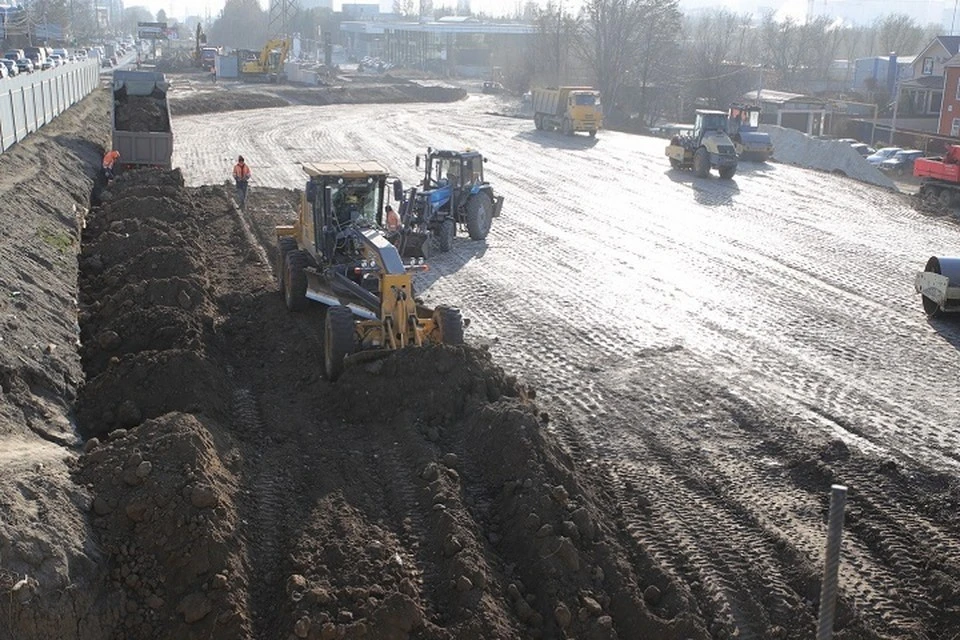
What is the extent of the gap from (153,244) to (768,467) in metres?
11.6

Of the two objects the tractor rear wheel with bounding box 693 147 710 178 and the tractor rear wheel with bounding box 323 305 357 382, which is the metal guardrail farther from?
the tractor rear wheel with bounding box 693 147 710 178

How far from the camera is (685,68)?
7362cm

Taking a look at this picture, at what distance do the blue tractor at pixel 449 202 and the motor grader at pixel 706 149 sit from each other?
12676 millimetres

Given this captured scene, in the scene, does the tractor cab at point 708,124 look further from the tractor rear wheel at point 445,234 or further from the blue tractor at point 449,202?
the tractor rear wheel at point 445,234

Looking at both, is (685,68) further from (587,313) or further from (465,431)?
(465,431)

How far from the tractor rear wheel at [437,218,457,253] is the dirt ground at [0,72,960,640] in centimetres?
740

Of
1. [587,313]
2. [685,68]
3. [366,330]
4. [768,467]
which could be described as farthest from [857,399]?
[685,68]

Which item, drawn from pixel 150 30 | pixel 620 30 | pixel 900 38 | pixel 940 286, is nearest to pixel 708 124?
pixel 940 286

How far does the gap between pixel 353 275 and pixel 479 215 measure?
8032 mm

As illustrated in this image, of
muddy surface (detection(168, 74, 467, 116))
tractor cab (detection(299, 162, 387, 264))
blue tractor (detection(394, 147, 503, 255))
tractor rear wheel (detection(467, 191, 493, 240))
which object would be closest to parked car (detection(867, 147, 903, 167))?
blue tractor (detection(394, 147, 503, 255))

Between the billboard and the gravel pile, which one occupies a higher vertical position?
the billboard

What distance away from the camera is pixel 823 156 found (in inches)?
1683

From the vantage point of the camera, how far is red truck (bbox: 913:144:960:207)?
2989 centimetres

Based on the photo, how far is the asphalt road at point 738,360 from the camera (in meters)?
9.61
